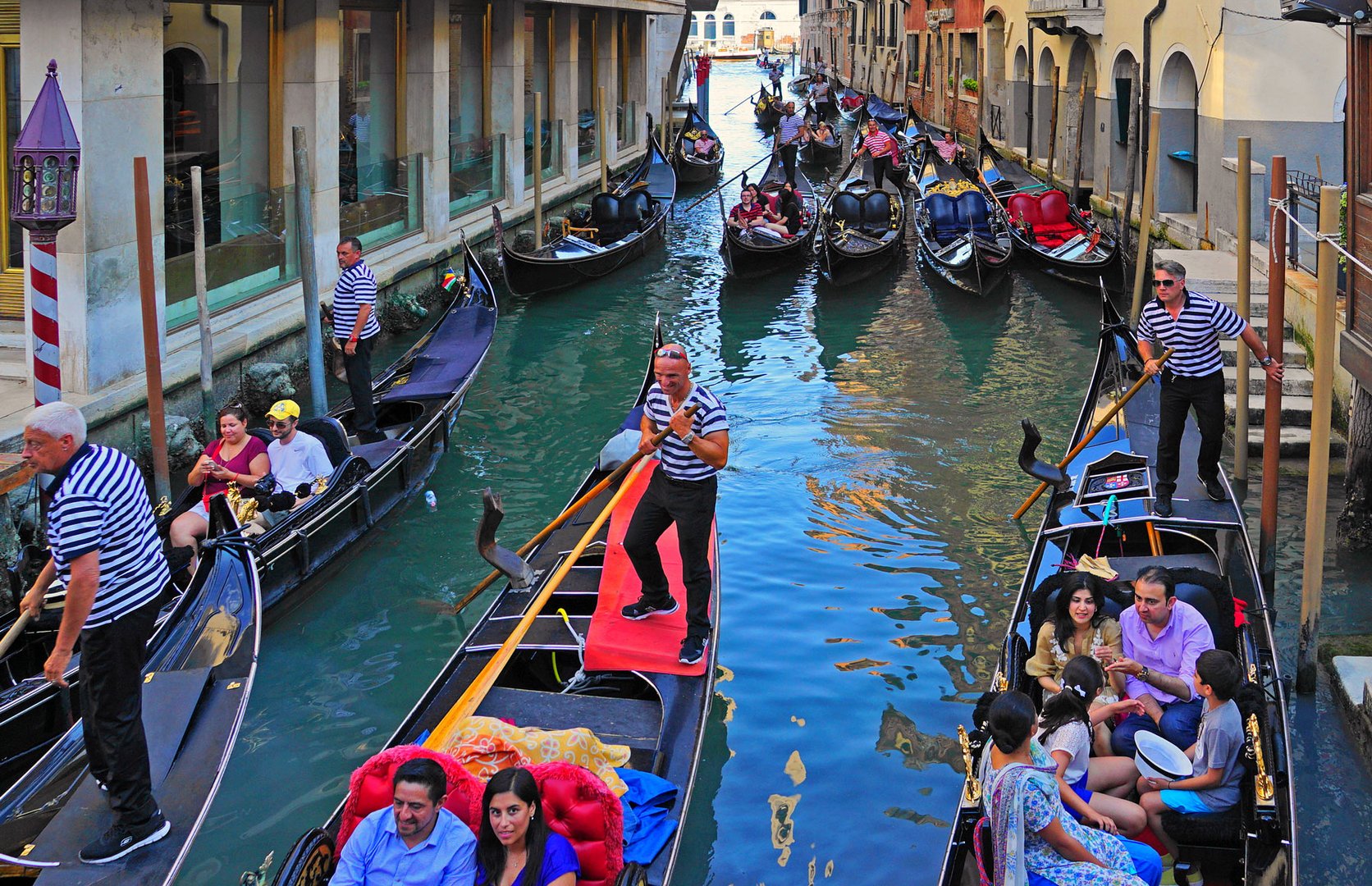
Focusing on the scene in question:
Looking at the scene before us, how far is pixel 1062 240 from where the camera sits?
10.5 meters

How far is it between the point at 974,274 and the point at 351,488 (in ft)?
18.9

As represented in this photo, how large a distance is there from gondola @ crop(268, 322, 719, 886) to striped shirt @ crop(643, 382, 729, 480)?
0.39m

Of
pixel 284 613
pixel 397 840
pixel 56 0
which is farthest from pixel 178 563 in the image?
pixel 56 0

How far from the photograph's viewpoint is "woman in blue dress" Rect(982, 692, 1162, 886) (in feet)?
7.95

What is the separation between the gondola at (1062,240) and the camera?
9.48m

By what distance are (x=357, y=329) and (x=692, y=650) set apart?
2.67 metres

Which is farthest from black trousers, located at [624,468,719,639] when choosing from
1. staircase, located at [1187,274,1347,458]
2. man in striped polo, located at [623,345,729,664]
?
staircase, located at [1187,274,1347,458]

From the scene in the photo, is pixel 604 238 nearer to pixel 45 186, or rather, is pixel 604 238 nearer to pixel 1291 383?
pixel 1291 383

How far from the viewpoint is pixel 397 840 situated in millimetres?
2521

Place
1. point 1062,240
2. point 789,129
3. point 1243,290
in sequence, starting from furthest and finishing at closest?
1. point 789,129
2. point 1062,240
3. point 1243,290

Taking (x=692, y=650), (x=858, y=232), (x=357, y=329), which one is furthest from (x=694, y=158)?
(x=692, y=650)

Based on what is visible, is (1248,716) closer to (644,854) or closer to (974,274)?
(644,854)

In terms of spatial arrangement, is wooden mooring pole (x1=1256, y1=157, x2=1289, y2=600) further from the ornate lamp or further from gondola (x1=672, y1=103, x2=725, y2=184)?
gondola (x1=672, y1=103, x2=725, y2=184)

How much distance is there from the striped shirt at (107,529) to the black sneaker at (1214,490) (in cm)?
318
